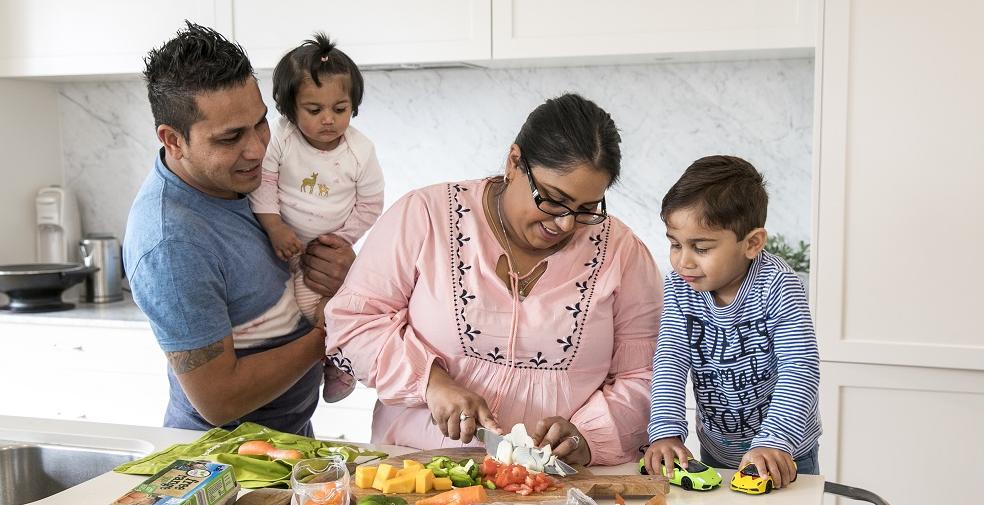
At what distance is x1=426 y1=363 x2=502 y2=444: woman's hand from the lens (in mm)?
1591

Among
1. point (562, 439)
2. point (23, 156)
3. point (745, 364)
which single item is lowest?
point (562, 439)

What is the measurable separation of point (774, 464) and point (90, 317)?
8.28 ft

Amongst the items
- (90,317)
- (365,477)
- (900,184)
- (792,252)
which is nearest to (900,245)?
(900,184)

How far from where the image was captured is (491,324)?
1.72 m

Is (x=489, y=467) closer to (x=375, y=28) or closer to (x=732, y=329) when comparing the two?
(x=732, y=329)

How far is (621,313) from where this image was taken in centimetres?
180

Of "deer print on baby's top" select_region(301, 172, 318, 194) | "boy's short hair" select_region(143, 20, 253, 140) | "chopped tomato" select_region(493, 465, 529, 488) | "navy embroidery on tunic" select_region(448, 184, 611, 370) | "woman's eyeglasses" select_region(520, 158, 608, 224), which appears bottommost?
"chopped tomato" select_region(493, 465, 529, 488)

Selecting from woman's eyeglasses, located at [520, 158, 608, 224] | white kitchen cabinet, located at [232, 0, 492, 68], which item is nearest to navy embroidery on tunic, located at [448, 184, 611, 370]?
woman's eyeglasses, located at [520, 158, 608, 224]

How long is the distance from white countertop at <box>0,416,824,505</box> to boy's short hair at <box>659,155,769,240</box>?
42cm

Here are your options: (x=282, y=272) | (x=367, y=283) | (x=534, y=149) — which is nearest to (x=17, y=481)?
(x=282, y=272)

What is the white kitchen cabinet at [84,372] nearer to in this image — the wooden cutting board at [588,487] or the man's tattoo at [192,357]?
the man's tattoo at [192,357]

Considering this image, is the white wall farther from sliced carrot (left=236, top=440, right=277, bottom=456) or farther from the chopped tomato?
the chopped tomato

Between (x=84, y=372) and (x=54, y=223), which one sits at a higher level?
(x=54, y=223)

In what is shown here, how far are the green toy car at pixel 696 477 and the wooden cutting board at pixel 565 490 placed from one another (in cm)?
2
